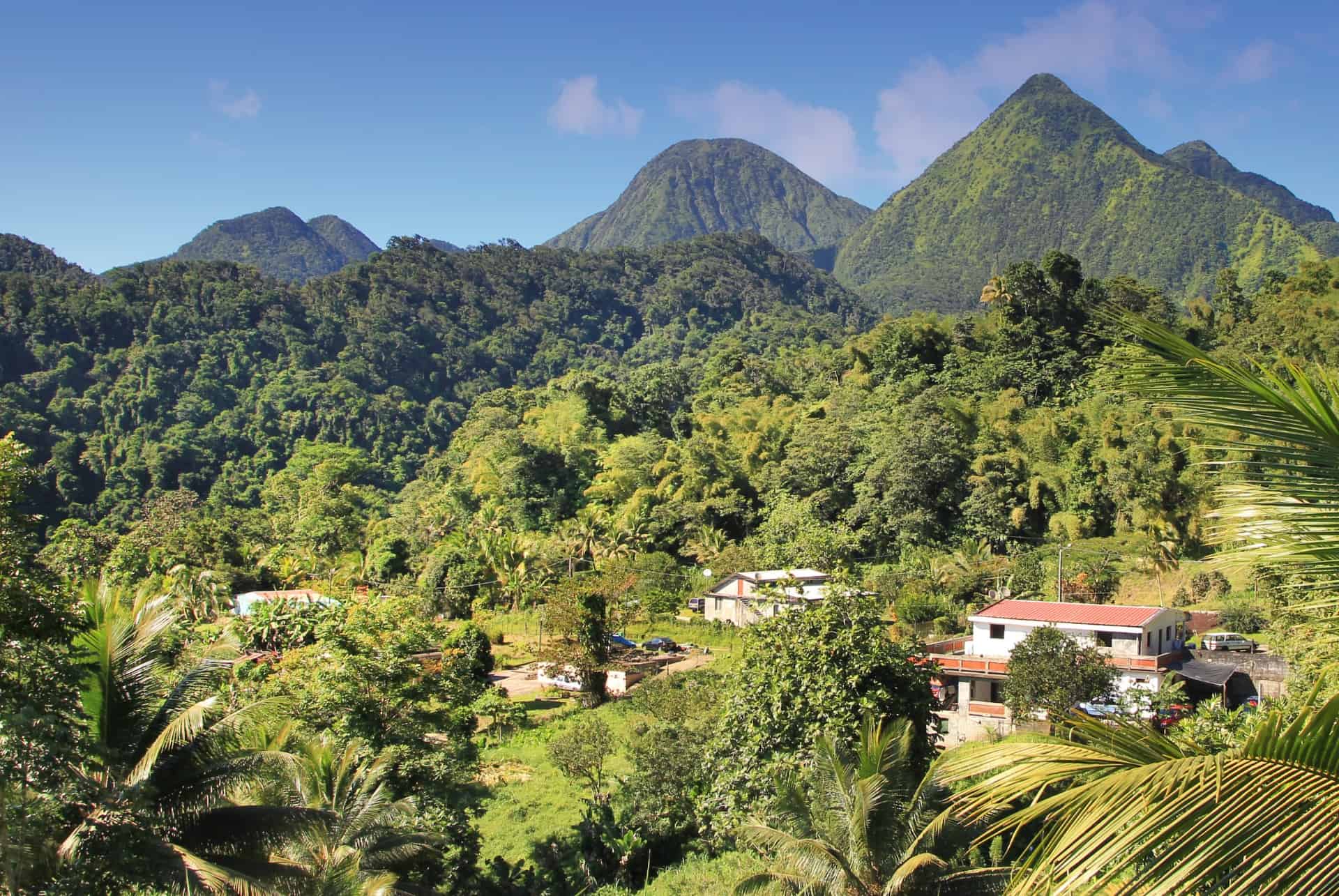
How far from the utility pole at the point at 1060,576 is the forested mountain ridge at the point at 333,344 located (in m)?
25.9

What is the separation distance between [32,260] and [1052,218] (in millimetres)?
102111

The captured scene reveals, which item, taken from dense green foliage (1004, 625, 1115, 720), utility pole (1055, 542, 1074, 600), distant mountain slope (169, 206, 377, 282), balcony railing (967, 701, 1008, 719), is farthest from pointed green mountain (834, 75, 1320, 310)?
distant mountain slope (169, 206, 377, 282)

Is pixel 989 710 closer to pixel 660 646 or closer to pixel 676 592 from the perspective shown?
pixel 660 646

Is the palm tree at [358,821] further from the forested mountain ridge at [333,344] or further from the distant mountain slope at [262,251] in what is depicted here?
the distant mountain slope at [262,251]

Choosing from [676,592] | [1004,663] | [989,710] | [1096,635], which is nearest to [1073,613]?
[1096,635]

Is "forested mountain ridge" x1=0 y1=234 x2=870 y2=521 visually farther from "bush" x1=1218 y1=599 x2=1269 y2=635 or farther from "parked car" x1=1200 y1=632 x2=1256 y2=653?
"parked car" x1=1200 y1=632 x2=1256 y2=653

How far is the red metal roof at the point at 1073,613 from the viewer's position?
2098 centimetres

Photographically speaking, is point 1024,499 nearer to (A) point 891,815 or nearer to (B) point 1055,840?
(A) point 891,815

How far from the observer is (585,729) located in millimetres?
17406

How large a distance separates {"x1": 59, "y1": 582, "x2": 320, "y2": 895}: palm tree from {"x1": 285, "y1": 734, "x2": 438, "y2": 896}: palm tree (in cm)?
171

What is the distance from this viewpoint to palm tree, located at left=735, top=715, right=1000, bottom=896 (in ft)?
28.6

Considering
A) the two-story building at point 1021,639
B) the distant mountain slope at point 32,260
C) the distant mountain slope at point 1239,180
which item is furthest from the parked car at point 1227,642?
the distant mountain slope at point 1239,180

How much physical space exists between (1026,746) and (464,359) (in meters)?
83.7

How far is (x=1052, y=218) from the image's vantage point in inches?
4326
